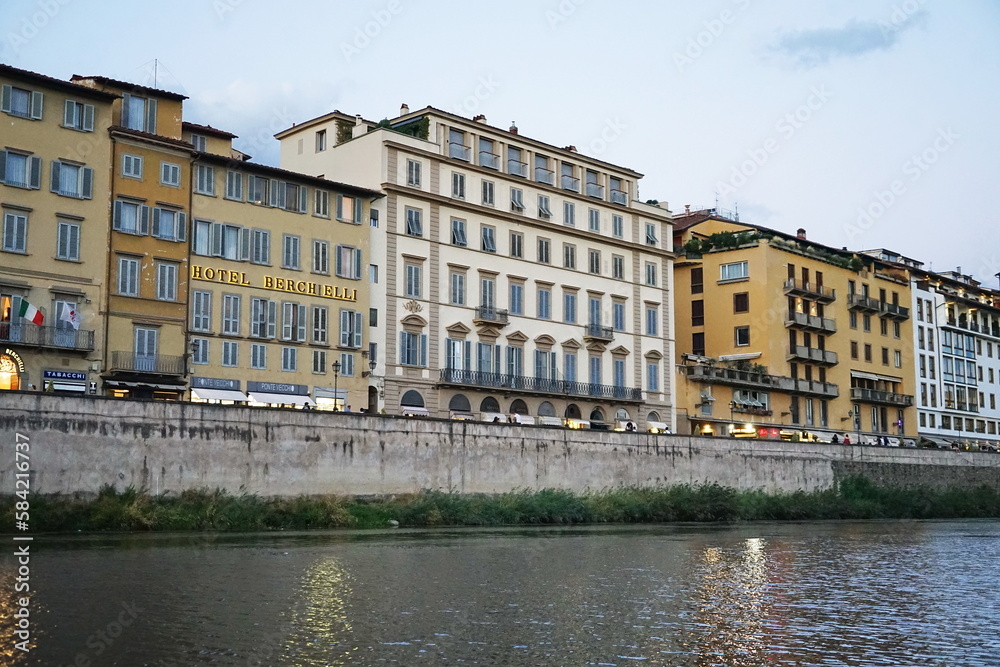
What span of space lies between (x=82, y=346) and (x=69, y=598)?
28803mm

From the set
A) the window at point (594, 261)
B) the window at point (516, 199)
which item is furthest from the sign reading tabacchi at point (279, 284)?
the window at point (594, 261)

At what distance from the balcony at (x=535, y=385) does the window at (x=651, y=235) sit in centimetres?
989

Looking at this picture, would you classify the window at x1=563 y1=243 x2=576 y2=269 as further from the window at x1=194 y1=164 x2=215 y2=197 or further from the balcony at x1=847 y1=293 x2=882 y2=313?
the balcony at x1=847 y1=293 x2=882 y2=313

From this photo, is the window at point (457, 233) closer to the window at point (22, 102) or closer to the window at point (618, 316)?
the window at point (618, 316)

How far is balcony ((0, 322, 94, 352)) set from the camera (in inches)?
1889

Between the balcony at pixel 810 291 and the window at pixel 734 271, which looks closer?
the window at pixel 734 271

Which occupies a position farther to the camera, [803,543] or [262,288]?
[262,288]

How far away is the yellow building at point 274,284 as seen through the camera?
179 feet

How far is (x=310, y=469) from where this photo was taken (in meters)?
46.1

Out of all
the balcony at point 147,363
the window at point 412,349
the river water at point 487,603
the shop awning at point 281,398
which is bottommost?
the river water at point 487,603

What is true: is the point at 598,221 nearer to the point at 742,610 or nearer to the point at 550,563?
the point at 550,563

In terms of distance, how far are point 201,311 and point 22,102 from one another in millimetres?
11527

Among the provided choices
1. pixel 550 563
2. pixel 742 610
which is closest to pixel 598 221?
pixel 550 563

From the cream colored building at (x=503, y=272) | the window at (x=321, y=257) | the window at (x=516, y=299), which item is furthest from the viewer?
the window at (x=516, y=299)
